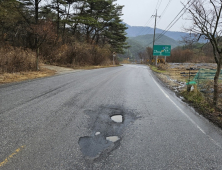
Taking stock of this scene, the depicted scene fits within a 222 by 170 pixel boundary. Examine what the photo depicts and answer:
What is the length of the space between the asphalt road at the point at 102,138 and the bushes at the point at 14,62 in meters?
7.39

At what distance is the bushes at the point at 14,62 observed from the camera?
11000mm

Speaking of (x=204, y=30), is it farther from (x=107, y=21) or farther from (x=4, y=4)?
(x=107, y=21)

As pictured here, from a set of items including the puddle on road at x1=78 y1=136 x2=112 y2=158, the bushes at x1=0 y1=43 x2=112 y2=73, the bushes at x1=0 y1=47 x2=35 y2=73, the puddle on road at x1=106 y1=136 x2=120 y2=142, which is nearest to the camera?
the puddle on road at x1=78 y1=136 x2=112 y2=158

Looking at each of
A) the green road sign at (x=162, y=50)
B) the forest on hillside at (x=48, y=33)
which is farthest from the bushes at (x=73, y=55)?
the green road sign at (x=162, y=50)

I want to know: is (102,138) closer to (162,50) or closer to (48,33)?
(48,33)

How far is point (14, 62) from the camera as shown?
11898mm

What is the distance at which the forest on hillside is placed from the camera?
43.7ft

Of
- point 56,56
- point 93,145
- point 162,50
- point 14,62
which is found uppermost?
point 162,50

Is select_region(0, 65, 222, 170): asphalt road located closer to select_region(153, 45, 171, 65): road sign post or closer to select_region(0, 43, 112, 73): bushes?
select_region(0, 43, 112, 73): bushes

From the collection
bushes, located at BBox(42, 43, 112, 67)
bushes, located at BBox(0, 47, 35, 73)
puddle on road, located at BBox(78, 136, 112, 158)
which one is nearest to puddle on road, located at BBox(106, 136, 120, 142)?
puddle on road, located at BBox(78, 136, 112, 158)

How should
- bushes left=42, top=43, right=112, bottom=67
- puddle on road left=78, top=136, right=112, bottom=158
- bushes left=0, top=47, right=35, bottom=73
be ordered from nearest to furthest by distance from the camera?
puddle on road left=78, top=136, right=112, bottom=158, bushes left=0, top=47, right=35, bottom=73, bushes left=42, top=43, right=112, bottom=67

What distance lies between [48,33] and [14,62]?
3853mm

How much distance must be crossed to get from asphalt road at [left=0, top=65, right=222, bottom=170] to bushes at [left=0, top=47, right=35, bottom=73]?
739 centimetres

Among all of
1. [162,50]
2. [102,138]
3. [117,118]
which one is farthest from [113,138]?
[162,50]
